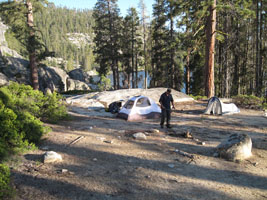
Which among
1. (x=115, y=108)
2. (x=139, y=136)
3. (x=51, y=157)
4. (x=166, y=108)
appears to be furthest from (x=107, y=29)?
(x=51, y=157)

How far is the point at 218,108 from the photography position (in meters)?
10.9

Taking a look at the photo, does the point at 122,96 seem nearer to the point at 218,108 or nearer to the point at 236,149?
the point at 218,108

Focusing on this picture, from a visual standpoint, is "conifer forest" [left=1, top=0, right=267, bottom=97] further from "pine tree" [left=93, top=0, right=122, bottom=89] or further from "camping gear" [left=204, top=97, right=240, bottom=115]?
"camping gear" [left=204, top=97, right=240, bottom=115]

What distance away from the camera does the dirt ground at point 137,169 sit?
3.70 meters

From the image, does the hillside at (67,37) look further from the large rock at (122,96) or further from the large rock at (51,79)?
A: the large rock at (122,96)

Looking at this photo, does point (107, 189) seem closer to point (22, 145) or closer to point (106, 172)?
point (106, 172)

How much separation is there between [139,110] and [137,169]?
578cm

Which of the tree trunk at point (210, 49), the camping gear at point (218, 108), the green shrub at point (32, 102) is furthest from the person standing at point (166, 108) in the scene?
the tree trunk at point (210, 49)

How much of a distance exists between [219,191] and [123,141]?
3385 millimetres

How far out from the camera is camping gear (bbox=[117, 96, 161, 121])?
1021 cm

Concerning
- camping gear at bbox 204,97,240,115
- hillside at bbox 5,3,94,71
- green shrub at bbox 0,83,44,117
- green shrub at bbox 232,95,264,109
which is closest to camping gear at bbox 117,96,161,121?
camping gear at bbox 204,97,240,115

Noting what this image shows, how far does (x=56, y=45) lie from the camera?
131 m

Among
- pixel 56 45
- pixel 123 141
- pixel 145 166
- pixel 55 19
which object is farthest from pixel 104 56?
pixel 55 19

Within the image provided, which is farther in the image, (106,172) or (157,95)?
(157,95)
